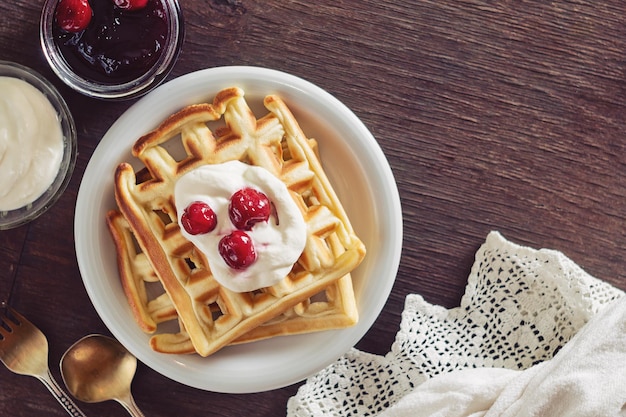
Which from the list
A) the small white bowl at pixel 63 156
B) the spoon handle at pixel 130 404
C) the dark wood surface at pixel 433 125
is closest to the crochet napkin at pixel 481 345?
the dark wood surface at pixel 433 125

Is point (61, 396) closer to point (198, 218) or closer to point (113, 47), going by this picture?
point (198, 218)

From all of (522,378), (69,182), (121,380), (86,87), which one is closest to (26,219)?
(69,182)

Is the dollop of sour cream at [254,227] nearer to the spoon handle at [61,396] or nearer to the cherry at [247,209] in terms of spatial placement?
the cherry at [247,209]

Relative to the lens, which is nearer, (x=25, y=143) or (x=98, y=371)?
(x=25, y=143)

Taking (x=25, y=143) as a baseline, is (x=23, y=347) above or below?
below

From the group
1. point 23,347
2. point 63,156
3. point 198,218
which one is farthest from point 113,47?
point 23,347

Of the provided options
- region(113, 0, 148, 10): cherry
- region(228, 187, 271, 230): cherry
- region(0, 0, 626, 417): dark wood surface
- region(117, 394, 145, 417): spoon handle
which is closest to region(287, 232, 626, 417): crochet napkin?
region(0, 0, 626, 417): dark wood surface

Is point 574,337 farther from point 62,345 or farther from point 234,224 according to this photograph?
point 62,345
